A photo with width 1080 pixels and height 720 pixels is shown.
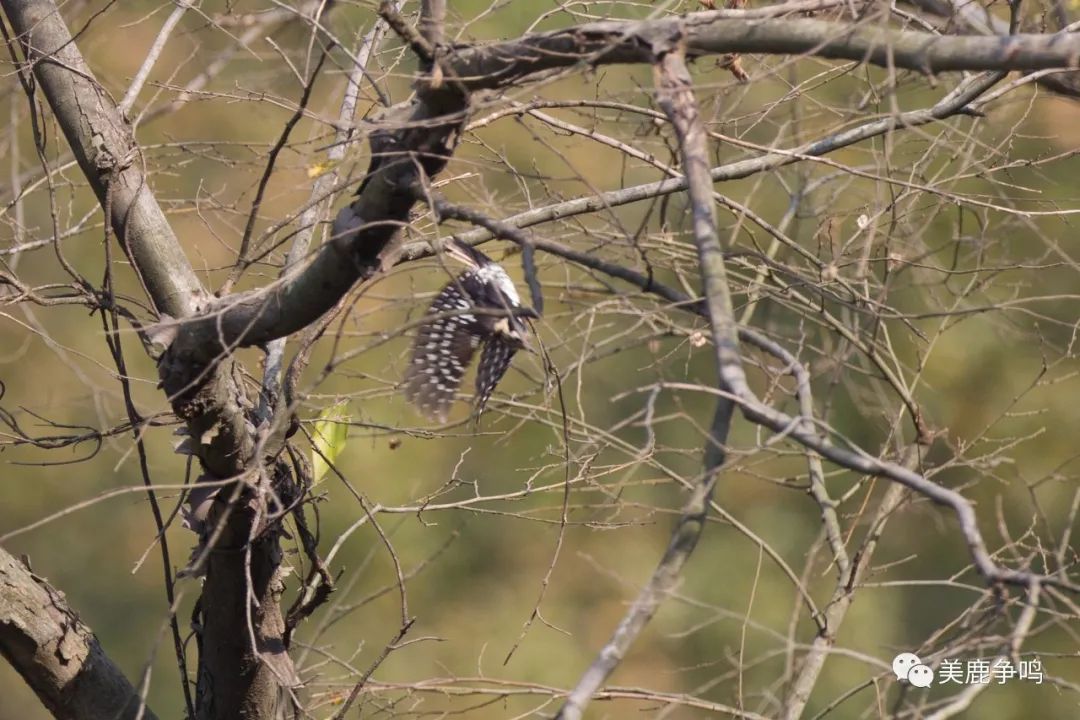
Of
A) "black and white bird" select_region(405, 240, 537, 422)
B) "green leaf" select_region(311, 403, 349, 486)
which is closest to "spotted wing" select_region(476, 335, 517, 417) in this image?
"black and white bird" select_region(405, 240, 537, 422)

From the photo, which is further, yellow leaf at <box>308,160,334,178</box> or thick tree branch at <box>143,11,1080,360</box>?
yellow leaf at <box>308,160,334,178</box>

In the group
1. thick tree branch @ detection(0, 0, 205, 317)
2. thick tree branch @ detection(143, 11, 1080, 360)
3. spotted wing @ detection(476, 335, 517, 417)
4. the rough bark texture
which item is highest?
thick tree branch @ detection(0, 0, 205, 317)

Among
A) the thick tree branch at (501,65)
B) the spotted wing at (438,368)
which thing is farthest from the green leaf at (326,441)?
the thick tree branch at (501,65)

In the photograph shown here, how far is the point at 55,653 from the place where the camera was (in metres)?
1.68

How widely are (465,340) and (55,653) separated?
2.72 feet

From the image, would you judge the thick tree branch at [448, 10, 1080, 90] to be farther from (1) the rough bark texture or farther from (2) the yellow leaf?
(1) the rough bark texture

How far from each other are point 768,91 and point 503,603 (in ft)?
7.77

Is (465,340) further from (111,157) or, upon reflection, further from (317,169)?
(111,157)

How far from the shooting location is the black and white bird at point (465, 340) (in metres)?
1.52

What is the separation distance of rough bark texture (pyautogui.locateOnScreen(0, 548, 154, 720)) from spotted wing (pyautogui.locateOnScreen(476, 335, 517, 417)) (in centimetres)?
72

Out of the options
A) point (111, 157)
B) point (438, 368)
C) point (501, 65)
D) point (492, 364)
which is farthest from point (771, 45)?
point (111, 157)

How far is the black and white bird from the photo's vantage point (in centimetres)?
152

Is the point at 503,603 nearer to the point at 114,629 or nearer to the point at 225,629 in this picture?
the point at 114,629

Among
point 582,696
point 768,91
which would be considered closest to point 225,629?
point 582,696
